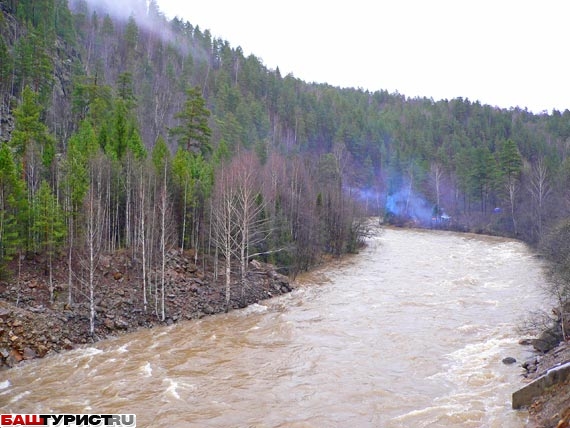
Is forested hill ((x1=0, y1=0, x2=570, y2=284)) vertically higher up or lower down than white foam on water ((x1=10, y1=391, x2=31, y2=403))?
higher up

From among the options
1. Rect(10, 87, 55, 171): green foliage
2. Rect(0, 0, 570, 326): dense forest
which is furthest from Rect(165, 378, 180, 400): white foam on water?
Rect(10, 87, 55, 171): green foliage

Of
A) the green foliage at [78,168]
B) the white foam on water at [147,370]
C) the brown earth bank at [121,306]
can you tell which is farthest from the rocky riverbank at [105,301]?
the white foam on water at [147,370]

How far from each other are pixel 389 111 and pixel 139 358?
130 m

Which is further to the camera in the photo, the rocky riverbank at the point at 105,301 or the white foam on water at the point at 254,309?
the white foam on water at the point at 254,309

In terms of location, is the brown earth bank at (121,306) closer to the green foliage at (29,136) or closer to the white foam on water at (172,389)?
the white foam on water at (172,389)

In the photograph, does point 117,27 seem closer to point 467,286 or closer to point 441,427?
point 467,286

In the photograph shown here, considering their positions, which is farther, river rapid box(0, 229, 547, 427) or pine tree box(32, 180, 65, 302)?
pine tree box(32, 180, 65, 302)

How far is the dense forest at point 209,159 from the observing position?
30.5m

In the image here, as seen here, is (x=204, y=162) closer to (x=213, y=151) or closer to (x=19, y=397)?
(x=213, y=151)

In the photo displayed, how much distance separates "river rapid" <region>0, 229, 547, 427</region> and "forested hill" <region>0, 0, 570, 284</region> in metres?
6.99

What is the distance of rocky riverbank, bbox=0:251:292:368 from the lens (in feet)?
70.7

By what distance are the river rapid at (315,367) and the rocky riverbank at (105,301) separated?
93 cm

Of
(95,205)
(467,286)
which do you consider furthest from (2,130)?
(467,286)

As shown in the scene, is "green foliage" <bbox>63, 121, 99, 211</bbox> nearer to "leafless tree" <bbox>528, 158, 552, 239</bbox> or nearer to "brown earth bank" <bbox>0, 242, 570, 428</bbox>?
"brown earth bank" <bbox>0, 242, 570, 428</bbox>
